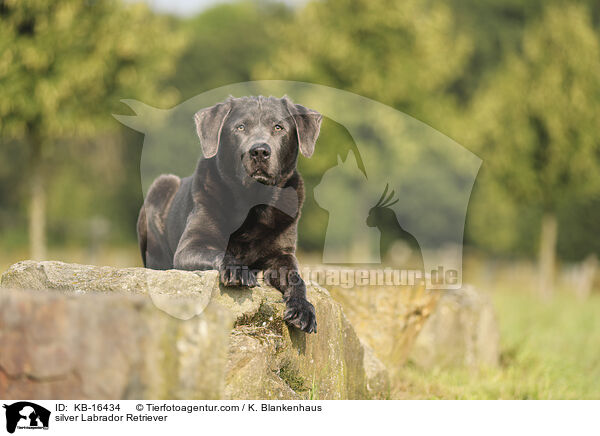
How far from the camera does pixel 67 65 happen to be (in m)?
9.83

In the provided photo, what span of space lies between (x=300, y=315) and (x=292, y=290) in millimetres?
194

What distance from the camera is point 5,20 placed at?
9352 millimetres

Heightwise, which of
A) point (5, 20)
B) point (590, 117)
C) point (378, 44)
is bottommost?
point (5, 20)

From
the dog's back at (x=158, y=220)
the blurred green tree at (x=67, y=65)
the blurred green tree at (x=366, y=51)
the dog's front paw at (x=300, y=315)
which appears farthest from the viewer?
the blurred green tree at (x=366, y=51)

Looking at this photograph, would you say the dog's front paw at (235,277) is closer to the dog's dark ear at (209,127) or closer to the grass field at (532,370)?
the dog's dark ear at (209,127)

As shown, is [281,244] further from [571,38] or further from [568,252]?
[568,252]

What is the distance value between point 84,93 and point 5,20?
1690mm

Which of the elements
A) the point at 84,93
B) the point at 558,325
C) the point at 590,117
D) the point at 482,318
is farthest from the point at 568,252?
the point at 84,93

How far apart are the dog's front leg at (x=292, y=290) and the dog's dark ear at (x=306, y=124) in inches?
31.1
